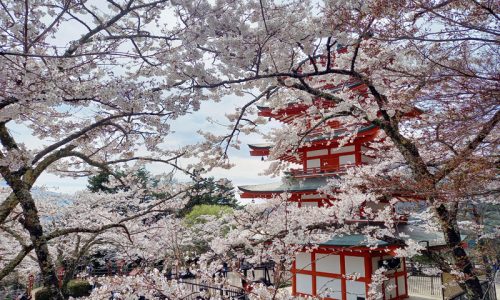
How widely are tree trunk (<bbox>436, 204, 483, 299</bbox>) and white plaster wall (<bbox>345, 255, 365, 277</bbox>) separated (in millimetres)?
5379

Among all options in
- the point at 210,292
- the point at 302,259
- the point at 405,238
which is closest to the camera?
the point at 210,292

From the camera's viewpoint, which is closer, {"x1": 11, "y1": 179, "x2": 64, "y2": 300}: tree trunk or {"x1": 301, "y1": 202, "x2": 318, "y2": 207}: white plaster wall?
{"x1": 11, "y1": 179, "x2": 64, "y2": 300}: tree trunk

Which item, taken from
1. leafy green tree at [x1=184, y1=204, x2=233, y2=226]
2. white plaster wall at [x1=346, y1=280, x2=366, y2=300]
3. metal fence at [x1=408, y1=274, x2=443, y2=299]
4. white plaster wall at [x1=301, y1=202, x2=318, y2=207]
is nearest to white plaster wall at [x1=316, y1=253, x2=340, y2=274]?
→ white plaster wall at [x1=346, y1=280, x2=366, y2=300]

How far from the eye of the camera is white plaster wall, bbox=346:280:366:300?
10094 mm

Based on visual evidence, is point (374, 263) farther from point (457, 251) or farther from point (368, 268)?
point (457, 251)

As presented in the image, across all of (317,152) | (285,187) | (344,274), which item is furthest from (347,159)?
(344,274)

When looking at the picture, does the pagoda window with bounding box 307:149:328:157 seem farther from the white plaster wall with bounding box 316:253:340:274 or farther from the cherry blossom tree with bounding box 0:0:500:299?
the cherry blossom tree with bounding box 0:0:500:299

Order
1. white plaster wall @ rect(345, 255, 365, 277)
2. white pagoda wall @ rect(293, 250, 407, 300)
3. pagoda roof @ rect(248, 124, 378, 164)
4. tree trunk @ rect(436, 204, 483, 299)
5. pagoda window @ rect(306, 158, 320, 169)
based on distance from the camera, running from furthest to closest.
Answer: pagoda window @ rect(306, 158, 320, 169) < white plaster wall @ rect(345, 255, 365, 277) < white pagoda wall @ rect(293, 250, 407, 300) < pagoda roof @ rect(248, 124, 378, 164) < tree trunk @ rect(436, 204, 483, 299)

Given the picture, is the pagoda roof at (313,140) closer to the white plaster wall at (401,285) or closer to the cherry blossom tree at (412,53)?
the cherry blossom tree at (412,53)

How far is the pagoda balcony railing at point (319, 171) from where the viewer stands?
34.5 feet

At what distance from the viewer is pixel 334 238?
33.2 ft

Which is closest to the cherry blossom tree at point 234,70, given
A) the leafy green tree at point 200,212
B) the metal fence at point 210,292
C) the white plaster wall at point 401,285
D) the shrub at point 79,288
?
the metal fence at point 210,292

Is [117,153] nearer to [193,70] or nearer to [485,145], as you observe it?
[193,70]

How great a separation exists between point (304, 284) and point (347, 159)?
14.2ft
